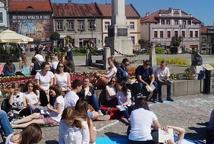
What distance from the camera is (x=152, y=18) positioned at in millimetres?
86250

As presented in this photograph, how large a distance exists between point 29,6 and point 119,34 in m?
49.4

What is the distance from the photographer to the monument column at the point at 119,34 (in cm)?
2703

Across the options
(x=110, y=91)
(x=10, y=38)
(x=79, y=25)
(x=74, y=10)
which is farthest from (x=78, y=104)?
(x=74, y=10)

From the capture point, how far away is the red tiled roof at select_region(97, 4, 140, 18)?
254ft

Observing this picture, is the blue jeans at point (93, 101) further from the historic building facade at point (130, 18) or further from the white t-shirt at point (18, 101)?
the historic building facade at point (130, 18)

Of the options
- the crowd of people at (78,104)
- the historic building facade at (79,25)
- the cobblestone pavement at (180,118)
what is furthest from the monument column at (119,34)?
the historic building facade at (79,25)

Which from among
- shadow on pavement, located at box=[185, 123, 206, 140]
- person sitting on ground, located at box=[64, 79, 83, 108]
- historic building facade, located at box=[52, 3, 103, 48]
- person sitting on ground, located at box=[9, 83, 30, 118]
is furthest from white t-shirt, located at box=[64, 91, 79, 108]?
historic building facade, located at box=[52, 3, 103, 48]

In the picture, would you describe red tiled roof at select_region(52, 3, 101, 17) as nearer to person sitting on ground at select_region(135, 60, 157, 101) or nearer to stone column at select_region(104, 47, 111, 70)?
stone column at select_region(104, 47, 111, 70)

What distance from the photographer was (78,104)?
7.30 meters

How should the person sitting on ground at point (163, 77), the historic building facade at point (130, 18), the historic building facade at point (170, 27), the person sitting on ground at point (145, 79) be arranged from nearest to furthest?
the person sitting on ground at point (145, 79) → the person sitting on ground at point (163, 77) → the historic building facade at point (130, 18) → the historic building facade at point (170, 27)

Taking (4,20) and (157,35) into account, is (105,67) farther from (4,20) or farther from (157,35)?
(157,35)

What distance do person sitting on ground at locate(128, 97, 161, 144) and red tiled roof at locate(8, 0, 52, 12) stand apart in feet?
219

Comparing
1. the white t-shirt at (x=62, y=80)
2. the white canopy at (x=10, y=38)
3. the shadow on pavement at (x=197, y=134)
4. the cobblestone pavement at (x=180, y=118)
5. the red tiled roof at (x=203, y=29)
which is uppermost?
the red tiled roof at (x=203, y=29)

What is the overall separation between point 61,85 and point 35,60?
4072 mm
